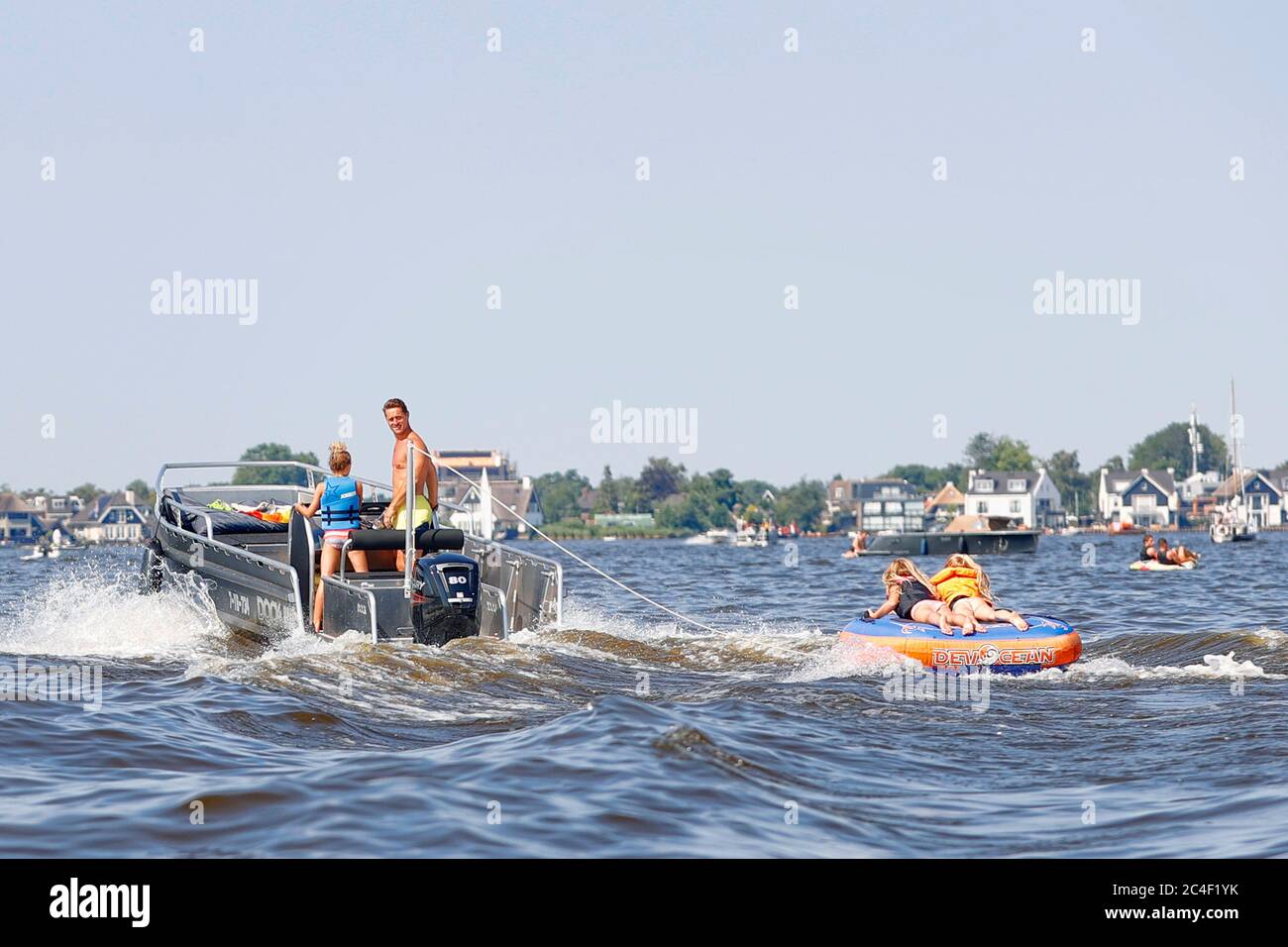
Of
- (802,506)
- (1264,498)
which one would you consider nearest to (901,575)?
(1264,498)

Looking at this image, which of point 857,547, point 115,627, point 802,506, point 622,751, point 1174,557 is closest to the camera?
point 622,751

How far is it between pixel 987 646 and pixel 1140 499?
518 ft

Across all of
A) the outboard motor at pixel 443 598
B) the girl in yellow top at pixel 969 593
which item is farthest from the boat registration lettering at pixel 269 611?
the girl in yellow top at pixel 969 593

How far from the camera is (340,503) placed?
46.7 feet

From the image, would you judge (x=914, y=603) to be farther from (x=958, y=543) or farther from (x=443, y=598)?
(x=958, y=543)

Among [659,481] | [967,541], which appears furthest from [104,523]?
[967,541]

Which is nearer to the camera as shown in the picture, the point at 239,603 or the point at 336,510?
the point at 336,510

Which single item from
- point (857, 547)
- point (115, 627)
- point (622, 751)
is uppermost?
point (115, 627)

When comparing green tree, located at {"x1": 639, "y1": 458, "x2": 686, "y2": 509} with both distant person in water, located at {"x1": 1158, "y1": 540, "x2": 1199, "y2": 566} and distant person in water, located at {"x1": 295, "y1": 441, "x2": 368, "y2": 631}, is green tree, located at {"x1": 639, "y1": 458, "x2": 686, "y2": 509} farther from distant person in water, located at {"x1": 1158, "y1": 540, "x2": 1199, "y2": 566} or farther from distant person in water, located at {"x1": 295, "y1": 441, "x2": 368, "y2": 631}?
distant person in water, located at {"x1": 295, "y1": 441, "x2": 368, "y2": 631}

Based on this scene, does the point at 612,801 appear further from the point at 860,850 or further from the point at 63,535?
the point at 63,535

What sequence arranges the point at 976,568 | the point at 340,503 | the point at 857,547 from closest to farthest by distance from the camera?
the point at 340,503 < the point at 976,568 < the point at 857,547

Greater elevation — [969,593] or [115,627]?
[969,593]

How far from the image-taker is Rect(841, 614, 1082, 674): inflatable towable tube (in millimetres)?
13969
